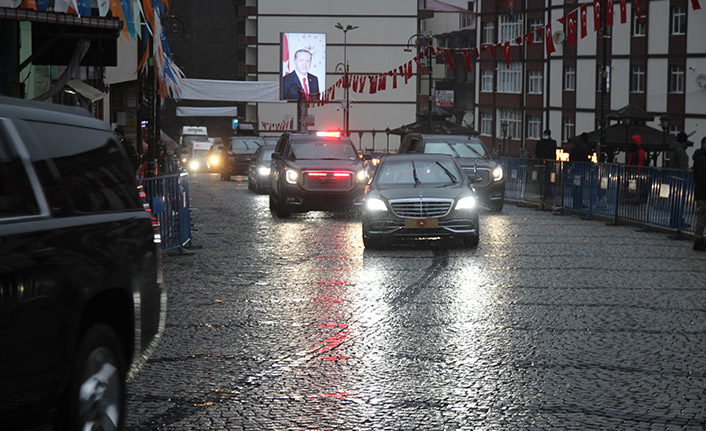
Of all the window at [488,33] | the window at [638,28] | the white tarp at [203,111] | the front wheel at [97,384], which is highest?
the window at [488,33]

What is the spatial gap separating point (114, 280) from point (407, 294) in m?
7.10

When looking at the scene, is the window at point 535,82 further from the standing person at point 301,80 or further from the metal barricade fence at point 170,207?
the metal barricade fence at point 170,207

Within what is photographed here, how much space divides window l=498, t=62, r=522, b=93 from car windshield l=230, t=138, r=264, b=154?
29789 mm

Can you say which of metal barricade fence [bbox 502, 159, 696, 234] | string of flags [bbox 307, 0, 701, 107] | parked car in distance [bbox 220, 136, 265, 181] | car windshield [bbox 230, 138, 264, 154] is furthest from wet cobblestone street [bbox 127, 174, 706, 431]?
car windshield [bbox 230, 138, 264, 154]

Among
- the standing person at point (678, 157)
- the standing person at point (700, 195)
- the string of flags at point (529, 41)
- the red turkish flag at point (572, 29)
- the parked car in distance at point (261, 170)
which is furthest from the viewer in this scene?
the parked car in distance at point (261, 170)

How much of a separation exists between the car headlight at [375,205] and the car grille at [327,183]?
20.9 feet

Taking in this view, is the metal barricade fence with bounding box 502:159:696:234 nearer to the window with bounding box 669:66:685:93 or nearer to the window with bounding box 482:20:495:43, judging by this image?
the window with bounding box 669:66:685:93

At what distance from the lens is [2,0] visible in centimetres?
1769

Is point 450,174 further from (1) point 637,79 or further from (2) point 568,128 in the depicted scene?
(2) point 568,128

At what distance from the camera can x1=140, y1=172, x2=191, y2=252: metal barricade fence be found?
15.9 meters

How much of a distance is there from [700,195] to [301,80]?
53.6 metres

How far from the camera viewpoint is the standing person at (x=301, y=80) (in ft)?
225

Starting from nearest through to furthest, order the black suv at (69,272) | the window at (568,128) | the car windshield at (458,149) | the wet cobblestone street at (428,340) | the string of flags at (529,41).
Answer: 1. the black suv at (69,272)
2. the wet cobblestone street at (428,340)
3. the string of flags at (529,41)
4. the car windshield at (458,149)
5. the window at (568,128)

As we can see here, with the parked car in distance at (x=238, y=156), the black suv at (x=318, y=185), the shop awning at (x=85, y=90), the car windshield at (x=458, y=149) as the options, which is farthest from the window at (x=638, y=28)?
the shop awning at (x=85, y=90)
